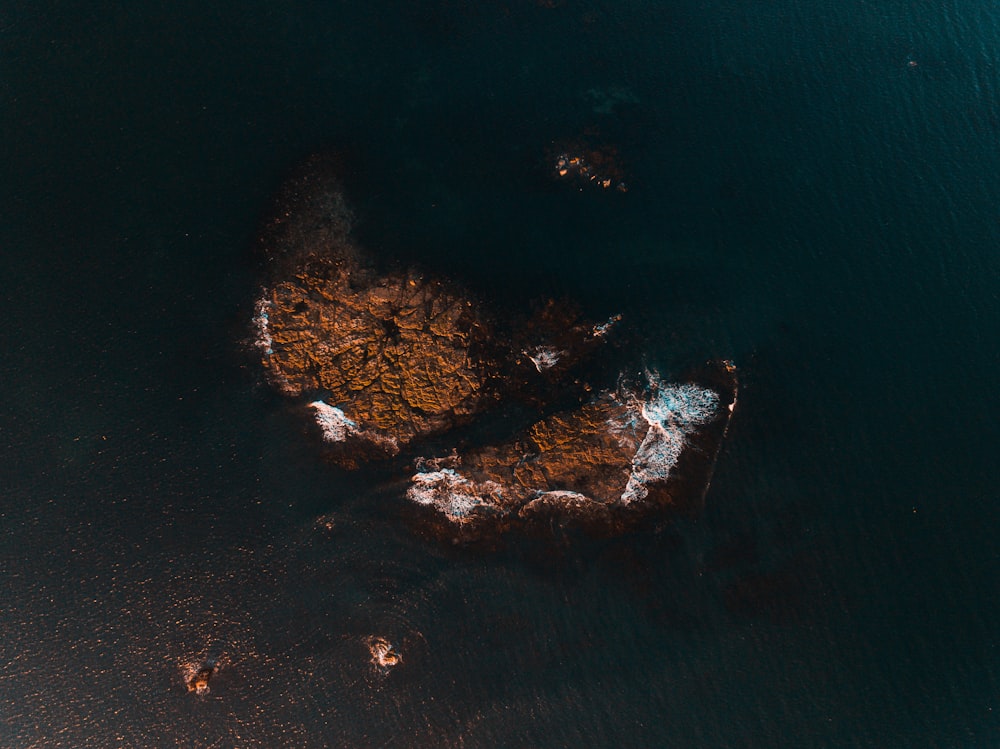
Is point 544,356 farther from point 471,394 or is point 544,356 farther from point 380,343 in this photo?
point 380,343

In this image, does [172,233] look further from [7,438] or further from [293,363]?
[7,438]

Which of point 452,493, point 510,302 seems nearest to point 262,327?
point 510,302

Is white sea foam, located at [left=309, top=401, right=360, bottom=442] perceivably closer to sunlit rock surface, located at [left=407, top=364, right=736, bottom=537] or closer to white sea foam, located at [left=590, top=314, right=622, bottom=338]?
sunlit rock surface, located at [left=407, top=364, right=736, bottom=537]

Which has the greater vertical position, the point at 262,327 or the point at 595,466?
the point at 262,327

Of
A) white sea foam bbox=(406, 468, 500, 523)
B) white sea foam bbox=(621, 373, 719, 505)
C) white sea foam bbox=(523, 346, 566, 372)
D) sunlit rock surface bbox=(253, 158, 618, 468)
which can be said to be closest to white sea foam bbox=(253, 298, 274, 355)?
sunlit rock surface bbox=(253, 158, 618, 468)

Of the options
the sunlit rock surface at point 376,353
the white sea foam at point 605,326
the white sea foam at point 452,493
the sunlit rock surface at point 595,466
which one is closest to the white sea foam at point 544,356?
the white sea foam at point 605,326

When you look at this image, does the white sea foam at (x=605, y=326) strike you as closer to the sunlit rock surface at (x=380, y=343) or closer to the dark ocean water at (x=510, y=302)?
the sunlit rock surface at (x=380, y=343)

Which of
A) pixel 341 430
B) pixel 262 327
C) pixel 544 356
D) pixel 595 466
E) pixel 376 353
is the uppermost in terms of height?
pixel 262 327
